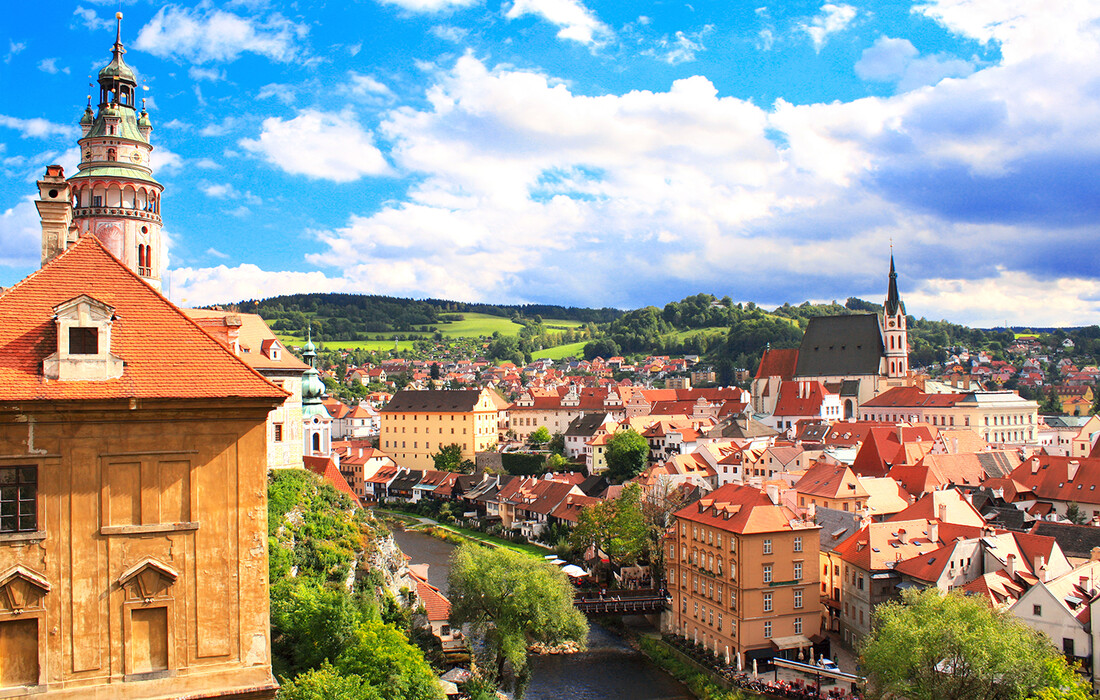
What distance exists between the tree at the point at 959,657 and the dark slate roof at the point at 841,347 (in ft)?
245

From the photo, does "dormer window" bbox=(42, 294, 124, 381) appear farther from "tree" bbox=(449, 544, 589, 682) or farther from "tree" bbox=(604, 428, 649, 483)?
"tree" bbox=(604, 428, 649, 483)

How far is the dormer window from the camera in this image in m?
8.91

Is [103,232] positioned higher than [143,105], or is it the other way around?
[143,105]

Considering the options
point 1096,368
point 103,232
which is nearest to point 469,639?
point 103,232

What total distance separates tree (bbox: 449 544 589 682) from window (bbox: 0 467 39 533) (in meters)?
23.9

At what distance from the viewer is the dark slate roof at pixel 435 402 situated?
286 ft

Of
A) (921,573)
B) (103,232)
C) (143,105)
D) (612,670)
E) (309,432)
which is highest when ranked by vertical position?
(143,105)

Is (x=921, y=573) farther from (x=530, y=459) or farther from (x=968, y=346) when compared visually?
(x=968, y=346)

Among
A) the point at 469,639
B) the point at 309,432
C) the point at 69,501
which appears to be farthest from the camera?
the point at 309,432

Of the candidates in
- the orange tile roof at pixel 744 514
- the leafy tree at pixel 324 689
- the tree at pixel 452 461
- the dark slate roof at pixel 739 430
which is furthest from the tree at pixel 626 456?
the leafy tree at pixel 324 689

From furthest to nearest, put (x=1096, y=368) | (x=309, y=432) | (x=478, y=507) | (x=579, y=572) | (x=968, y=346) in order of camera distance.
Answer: (x=968, y=346) → (x=1096, y=368) → (x=478, y=507) → (x=579, y=572) → (x=309, y=432)

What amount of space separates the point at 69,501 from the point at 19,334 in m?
1.86

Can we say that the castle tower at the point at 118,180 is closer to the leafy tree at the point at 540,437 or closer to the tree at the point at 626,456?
the tree at the point at 626,456

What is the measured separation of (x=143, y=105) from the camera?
3572 cm
